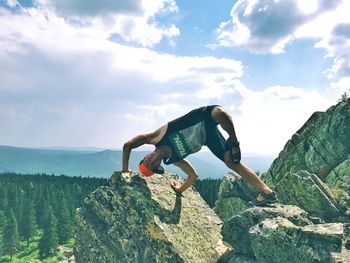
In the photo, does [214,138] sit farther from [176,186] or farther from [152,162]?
[176,186]

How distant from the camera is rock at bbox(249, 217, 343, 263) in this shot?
388 inches

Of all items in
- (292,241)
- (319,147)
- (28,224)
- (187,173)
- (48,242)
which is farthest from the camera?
(28,224)

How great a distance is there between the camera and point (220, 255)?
12.0 metres

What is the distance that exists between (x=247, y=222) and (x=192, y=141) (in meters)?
2.99

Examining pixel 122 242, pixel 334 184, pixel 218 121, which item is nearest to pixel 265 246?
pixel 218 121

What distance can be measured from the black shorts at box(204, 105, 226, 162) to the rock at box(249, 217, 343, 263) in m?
2.42

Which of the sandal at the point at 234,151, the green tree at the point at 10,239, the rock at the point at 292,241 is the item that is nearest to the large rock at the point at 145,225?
the rock at the point at 292,241

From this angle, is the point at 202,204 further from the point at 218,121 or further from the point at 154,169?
the point at 218,121

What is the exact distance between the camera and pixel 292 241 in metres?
10.2

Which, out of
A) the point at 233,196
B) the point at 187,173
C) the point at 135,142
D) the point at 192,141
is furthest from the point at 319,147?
the point at 135,142

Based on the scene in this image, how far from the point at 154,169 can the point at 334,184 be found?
44.1ft

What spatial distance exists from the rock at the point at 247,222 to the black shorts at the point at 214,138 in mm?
1946

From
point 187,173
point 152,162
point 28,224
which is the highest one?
point 152,162

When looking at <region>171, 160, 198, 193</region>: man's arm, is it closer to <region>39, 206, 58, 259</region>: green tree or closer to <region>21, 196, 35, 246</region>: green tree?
<region>39, 206, 58, 259</region>: green tree
